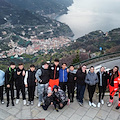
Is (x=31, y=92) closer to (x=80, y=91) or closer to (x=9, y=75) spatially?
(x=9, y=75)

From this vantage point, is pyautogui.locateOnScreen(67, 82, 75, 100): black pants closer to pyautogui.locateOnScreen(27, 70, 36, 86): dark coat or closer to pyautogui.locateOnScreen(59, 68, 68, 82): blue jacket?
pyautogui.locateOnScreen(59, 68, 68, 82): blue jacket

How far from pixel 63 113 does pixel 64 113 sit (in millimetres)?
27

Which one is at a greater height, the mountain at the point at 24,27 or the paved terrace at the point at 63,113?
the mountain at the point at 24,27

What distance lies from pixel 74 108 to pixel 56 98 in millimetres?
626

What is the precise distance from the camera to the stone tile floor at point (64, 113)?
153 inches

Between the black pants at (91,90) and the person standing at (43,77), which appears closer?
the person standing at (43,77)

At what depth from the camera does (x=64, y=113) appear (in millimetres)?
4047

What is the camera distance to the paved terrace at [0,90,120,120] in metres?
3.89

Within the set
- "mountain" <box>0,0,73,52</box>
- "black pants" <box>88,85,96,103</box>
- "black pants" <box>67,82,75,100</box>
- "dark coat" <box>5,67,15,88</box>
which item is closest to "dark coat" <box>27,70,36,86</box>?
"dark coat" <box>5,67,15,88</box>

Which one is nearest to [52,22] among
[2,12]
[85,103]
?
[2,12]

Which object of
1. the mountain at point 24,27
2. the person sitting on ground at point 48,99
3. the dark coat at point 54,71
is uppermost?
the mountain at point 24,27

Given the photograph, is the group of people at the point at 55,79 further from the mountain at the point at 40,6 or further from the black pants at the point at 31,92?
the mountain at the point at 40,6

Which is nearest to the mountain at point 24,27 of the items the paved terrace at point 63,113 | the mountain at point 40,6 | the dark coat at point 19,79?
the mountain at point 40,6

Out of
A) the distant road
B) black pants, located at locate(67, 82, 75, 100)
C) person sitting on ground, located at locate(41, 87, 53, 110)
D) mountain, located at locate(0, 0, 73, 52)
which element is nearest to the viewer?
person sitting on ground, located at locate(41, 87, 53, 110)
